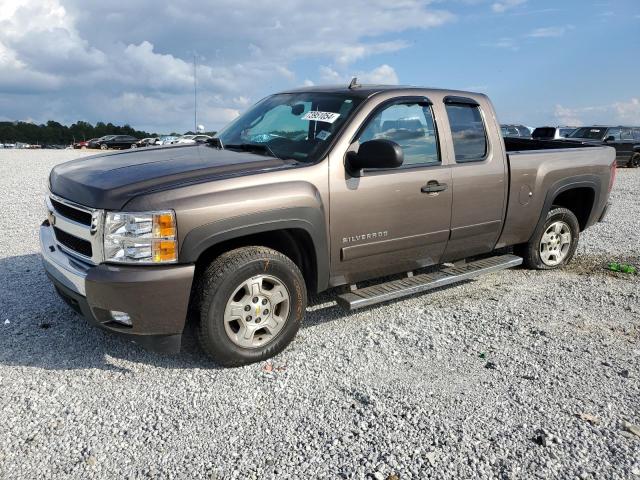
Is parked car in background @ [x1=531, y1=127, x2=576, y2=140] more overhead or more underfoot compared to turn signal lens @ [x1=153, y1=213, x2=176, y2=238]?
more overhead

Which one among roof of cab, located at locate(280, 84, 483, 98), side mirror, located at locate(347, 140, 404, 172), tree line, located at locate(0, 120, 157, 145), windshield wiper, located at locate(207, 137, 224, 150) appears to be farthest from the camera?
tree line, located at locate(0, 120, 157, 145)

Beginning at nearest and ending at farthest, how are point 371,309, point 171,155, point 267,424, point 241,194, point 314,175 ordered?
point 267,424
point 241,194
point 314,175
point 171,155
point 371,309

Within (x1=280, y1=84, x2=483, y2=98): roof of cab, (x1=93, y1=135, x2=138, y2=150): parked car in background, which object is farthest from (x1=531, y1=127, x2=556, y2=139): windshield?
(x1=93, y1=135, x2=138, y2=150): parked car in background

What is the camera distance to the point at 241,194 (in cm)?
335

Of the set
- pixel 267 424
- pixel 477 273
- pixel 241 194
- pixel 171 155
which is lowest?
pixel 267 424

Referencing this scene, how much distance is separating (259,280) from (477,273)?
89.5 inches

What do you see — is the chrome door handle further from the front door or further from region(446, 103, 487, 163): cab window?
region(446, 103, 487, 163): cab window

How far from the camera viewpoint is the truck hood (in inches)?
127

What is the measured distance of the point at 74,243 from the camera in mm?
3516

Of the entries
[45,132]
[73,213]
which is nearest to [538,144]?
[73,213]

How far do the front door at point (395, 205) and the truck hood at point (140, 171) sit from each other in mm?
608

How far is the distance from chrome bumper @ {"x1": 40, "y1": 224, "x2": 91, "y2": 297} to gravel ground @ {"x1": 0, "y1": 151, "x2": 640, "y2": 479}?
604 mm

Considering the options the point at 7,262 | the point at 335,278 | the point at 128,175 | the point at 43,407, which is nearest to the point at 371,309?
the point at 335,278

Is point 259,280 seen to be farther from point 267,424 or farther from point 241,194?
point 267,424
